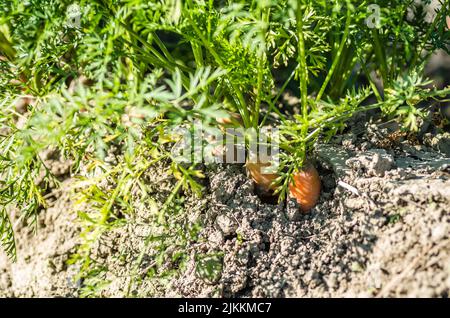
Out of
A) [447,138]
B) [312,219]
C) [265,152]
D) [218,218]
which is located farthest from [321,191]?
[447,138]

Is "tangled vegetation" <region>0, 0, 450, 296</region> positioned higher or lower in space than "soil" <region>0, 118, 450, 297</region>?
higher

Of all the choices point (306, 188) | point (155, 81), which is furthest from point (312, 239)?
point (155, 81)

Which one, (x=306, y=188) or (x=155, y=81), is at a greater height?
(x=155, y=81)

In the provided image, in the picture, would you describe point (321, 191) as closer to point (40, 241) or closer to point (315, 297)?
point (315, 297)

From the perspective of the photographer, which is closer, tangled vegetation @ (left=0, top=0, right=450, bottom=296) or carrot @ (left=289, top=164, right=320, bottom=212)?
tangled vegetation @ (left=0, top=0, right=450, bottom=296)

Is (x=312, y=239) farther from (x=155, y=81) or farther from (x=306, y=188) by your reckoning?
(x=155, y=81)
